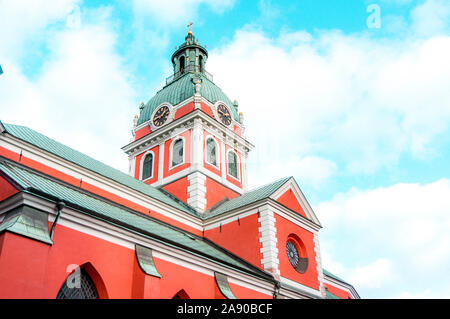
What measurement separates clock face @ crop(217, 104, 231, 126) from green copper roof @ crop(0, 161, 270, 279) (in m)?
10.7

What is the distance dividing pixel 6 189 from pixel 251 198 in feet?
41.5

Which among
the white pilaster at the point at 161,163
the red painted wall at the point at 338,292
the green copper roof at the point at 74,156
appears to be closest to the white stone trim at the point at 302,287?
the green copper roof at the point at 74,156

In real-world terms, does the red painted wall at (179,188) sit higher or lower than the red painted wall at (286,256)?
higher

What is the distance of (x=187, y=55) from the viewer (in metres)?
35.0

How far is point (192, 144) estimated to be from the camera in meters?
27.2

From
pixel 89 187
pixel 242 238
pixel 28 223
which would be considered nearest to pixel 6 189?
pixel 28 223

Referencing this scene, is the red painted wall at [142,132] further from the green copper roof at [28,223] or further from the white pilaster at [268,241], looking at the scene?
the green copper roof at [28,223]

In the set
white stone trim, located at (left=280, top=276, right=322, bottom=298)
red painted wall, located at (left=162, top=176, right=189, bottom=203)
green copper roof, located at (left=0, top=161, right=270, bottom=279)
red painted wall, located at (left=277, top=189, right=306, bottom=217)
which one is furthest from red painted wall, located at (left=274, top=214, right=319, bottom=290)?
red painted wall, located at (left=162, top=176, right=189, bottom=203)

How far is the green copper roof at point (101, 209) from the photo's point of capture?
13.9 meters

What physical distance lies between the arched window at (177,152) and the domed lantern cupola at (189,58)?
818 cm

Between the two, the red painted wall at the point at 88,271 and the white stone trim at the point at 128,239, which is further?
the white stone trim at the point at 128,239

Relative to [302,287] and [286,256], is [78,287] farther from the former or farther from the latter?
[302,287]

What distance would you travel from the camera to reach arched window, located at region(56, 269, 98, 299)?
12609mm
